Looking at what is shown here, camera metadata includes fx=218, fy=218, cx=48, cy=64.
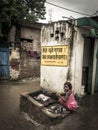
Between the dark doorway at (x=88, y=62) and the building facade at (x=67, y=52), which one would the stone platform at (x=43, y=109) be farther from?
the dark doorway at (x=88, y=62)

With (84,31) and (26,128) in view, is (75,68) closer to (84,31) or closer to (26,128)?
(84,31)

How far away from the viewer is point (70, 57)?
8156 millimetres

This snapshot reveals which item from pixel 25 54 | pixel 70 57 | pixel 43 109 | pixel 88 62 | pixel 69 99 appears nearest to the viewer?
pixel 43 109

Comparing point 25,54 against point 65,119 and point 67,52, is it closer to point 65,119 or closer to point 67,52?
point 67,52

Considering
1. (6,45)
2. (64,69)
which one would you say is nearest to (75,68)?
(64,69)

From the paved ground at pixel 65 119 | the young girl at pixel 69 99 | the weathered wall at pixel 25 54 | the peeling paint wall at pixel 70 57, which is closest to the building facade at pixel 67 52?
the peeling paint wall at pixel 70 57

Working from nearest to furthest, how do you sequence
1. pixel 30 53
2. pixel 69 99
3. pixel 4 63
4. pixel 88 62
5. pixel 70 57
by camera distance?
pixel 69 99
pixel 70 57
pixel 88 62
pixel 4 63
pixel 30 53

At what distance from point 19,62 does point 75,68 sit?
7.36 meters

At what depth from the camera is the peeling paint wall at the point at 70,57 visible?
810 cm

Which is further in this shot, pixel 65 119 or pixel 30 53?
pixel 30 53

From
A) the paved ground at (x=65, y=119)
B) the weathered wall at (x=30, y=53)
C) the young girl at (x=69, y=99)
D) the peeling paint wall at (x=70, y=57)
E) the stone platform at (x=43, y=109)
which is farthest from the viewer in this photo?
the weathered wall at (x=30, y=53)

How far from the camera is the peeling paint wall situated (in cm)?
810

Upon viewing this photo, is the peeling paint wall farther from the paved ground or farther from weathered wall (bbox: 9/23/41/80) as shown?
weathered wall (bbox: 9/23/41/80)

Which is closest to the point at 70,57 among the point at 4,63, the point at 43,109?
the point at 43,109
